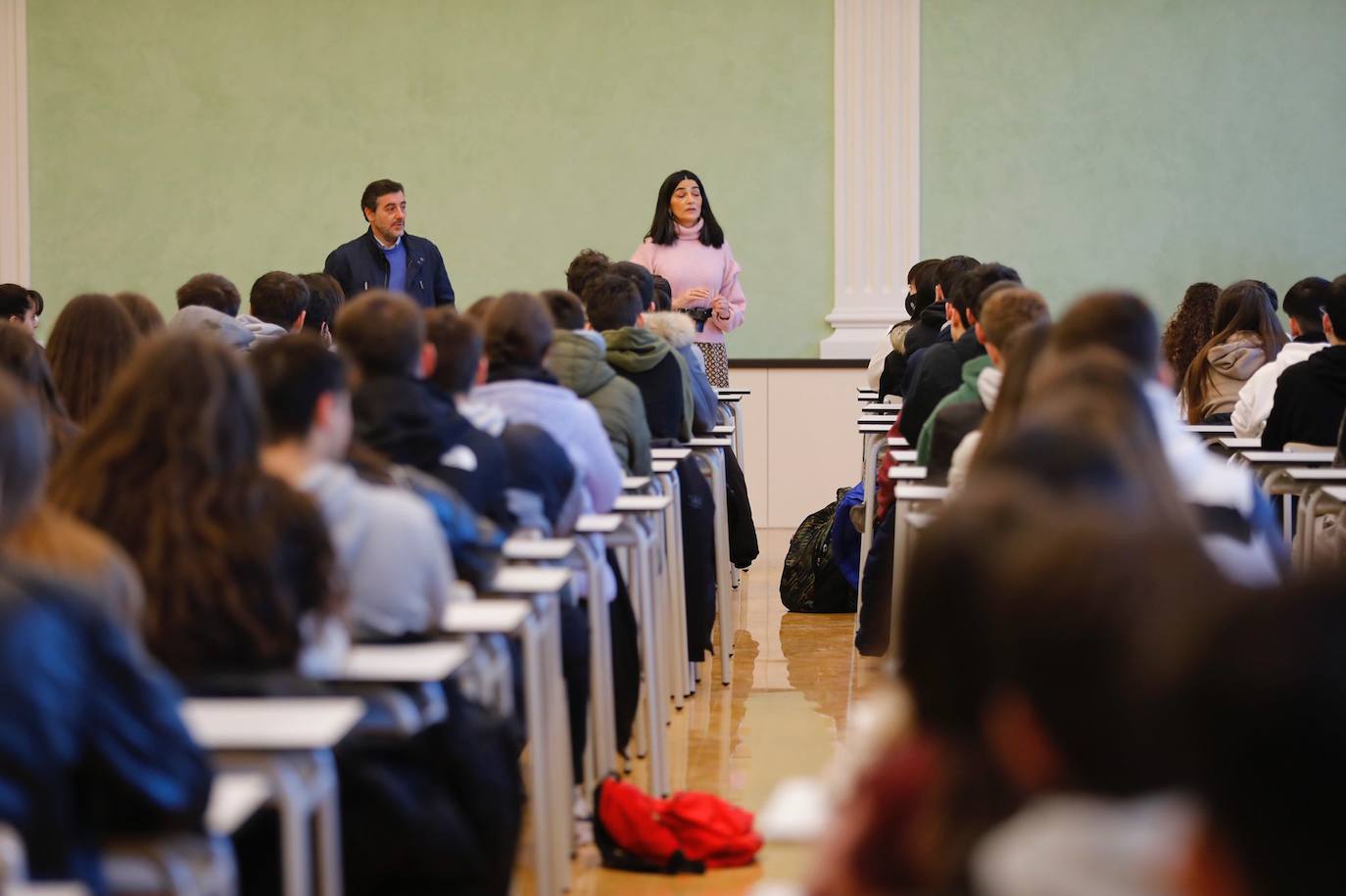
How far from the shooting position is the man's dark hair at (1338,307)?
17.9 ft

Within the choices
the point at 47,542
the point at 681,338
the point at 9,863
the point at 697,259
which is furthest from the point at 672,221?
the point at 9,863

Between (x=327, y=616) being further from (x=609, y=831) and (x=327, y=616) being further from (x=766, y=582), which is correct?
(x=766, y=582)

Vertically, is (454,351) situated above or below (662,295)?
below

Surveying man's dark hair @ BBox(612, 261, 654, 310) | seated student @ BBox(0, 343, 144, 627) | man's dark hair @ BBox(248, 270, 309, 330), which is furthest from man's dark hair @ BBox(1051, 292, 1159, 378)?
man's dark hair @ BBox(248, 270, 309, 330)

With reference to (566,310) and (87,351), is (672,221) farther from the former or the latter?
(87,351)

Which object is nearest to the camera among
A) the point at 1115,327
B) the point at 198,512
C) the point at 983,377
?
the point at 198,512

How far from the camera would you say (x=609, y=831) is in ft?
12.5

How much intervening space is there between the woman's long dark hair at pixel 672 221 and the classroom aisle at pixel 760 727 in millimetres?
1745

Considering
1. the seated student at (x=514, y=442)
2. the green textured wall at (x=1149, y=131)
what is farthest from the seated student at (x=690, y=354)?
the green textured wall at (x=1149, y=131)

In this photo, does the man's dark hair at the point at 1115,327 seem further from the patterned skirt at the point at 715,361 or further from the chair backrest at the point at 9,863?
the patterned skirt at the point at 715,361

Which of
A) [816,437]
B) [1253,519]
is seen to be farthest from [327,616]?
[816,437]

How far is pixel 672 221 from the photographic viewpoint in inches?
314

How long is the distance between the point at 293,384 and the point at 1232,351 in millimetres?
4901

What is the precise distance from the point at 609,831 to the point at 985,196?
259 inches
